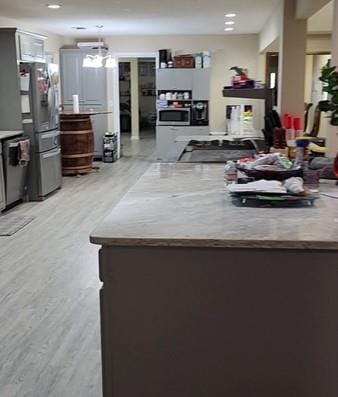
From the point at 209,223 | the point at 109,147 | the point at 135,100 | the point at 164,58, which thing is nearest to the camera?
the point at 209,223

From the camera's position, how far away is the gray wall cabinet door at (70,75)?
9867 millimetres

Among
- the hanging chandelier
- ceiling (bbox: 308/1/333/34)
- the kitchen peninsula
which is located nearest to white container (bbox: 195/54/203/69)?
the hanging chandelier

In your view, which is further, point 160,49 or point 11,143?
point 160,49

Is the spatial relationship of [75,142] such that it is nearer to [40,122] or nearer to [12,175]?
[40,122]

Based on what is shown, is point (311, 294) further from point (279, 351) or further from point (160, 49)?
point (160, 49)

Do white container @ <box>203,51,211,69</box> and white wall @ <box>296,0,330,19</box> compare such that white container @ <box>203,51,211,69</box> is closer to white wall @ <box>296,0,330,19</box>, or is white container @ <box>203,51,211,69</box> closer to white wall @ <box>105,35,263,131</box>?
white wall @ <box>105,35,263,131</box>

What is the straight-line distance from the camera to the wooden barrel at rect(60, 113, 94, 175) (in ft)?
26.7

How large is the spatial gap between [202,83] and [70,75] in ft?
8.34

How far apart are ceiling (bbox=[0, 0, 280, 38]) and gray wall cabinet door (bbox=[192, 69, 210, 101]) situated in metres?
0.75

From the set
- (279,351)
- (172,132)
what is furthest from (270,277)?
(172,132)

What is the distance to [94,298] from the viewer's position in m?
3.46

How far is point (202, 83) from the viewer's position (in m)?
9.52

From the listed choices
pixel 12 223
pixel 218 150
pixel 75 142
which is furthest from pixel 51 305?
pixel 75 142

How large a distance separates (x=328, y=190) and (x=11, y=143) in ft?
13.9
